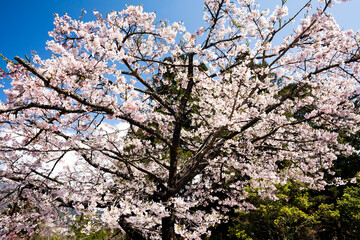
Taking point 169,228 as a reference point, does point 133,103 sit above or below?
above

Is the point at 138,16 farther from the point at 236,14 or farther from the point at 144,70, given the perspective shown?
the point at 236,14

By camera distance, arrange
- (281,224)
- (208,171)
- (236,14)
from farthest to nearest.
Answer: (281,224) < (208,171) < (236,14)

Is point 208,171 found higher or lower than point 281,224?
higher

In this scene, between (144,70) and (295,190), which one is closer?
(144,70)

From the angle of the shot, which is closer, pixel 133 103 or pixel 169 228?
pixel 133 103

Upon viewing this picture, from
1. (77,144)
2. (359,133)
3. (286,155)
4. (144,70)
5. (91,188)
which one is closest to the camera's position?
(77,144)

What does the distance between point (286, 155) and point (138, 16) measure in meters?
5.93

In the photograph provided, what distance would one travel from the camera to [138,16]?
179 inches

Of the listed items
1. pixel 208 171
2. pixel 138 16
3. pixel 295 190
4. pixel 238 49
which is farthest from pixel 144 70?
pixel 295 190

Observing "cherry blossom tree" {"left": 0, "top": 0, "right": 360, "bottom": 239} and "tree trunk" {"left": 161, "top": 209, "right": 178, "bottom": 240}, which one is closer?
"cherry blossom tree" {"left": 0, "top": 0, "right": 360, "bottom": 239}

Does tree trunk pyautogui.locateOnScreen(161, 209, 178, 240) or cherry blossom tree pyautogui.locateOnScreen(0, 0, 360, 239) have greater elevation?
cherry blossom tree pyautogui.locateOnScreen(0, 0, 360, 239)

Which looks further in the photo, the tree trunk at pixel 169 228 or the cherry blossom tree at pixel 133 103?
the tree trunk at pixel 169 228

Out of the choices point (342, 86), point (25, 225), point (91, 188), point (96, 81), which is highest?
point (342, 86)

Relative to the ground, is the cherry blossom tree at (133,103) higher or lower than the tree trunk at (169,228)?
higher
